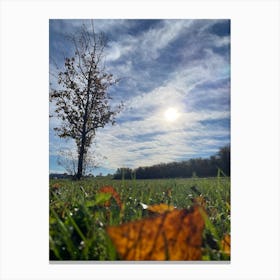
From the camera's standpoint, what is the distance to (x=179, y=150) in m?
3.24

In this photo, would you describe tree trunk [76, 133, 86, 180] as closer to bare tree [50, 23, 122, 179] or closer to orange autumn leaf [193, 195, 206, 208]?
bare tree [50, 23, 122, 179]

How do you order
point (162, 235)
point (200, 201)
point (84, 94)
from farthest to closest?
point (84, 94) → point (200, 201) → point (162, 235)

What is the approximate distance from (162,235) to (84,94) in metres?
1.55

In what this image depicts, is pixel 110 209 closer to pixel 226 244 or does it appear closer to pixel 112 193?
pixel 112 193

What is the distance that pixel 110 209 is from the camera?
277 centimetres

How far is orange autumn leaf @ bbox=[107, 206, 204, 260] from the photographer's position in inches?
86.4
